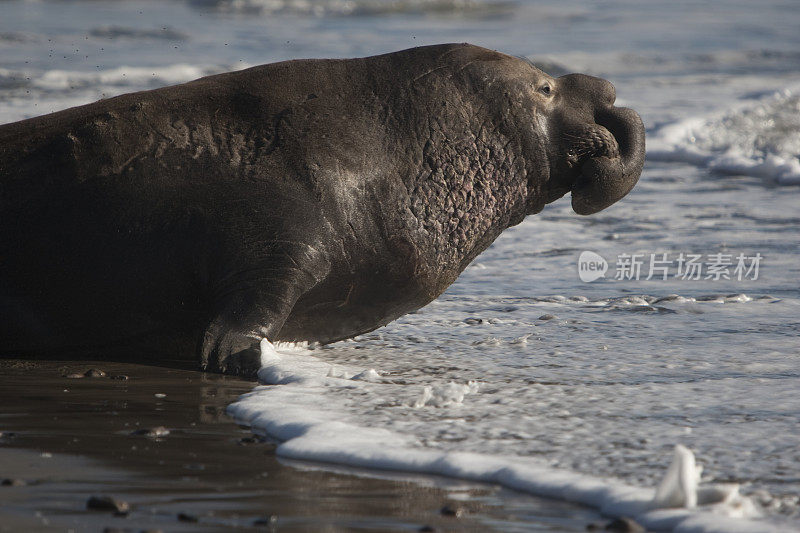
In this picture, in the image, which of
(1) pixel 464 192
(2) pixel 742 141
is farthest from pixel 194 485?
(2) pixel 742 141

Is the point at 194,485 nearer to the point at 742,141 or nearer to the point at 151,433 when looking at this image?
the point at 151,433

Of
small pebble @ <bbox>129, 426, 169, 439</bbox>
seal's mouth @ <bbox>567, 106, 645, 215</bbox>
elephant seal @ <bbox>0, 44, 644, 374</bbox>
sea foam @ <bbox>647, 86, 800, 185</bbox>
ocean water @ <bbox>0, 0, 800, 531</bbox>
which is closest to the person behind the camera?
ocean water @ <bbox>0, 0, 800, 531</bbox>

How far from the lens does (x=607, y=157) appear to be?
6.95 m

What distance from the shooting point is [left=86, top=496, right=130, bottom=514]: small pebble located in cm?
353

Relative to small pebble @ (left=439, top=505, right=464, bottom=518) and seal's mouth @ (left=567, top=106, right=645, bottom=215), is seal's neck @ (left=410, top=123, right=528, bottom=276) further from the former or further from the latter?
small pebble @ (left=439, top=505, right=464, bottom=518)

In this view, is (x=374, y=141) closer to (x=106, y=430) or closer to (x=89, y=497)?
(x=106, y=430)

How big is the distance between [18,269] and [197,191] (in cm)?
102

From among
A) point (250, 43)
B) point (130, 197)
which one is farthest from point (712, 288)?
point (250, 43)

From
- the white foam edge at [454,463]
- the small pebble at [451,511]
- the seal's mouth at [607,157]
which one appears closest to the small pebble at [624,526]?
the white foam edge at [454,463]

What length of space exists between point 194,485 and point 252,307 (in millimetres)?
2091

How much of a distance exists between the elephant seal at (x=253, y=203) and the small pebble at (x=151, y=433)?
117 cm

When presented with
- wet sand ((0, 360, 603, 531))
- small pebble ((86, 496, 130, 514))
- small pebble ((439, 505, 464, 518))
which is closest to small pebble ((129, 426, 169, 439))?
wet sand ((0, 360, 603, 531))

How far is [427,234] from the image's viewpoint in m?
6.51

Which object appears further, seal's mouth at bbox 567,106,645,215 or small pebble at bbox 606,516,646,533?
seal's mouth at bbox 567,106,645,215
